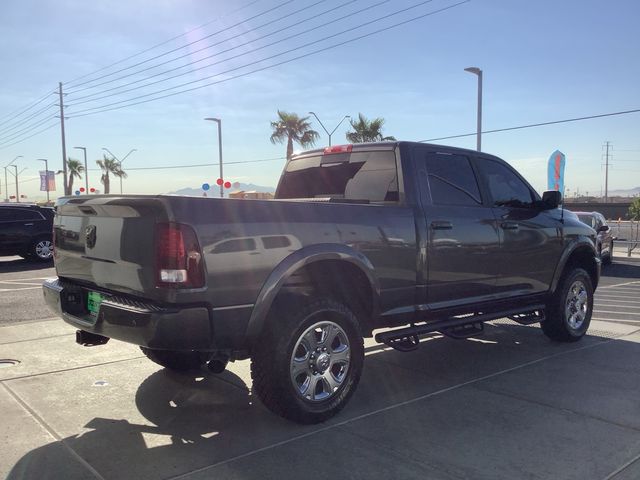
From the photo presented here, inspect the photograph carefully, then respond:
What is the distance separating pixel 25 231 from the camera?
14352mm

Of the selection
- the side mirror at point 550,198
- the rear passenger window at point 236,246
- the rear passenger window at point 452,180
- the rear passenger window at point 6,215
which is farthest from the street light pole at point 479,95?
the rear passenger window at point 236,246

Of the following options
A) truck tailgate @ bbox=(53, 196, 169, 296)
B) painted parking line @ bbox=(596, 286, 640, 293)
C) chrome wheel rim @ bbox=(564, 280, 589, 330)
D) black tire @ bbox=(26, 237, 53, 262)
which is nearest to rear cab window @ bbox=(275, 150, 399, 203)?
truck tailgate @ bbox=(53, 196, 169, 296)

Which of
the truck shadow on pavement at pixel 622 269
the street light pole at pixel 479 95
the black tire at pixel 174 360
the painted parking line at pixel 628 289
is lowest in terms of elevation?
the truck shadow on pavement at pixel 622 269

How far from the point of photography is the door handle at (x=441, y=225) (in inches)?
180

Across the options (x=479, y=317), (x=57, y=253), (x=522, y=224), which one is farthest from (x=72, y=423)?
(x=522, y=224)

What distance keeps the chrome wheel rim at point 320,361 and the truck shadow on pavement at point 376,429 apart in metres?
0.26

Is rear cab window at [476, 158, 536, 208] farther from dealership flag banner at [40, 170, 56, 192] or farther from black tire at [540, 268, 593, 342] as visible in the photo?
dealership flag banner at [40, 170, 56, 192]

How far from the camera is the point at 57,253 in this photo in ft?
14.6

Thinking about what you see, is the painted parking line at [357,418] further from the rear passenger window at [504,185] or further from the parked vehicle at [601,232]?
the parked vehicle at [601,232]

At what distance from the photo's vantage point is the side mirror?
5.71m

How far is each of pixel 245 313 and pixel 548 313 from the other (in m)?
4.02

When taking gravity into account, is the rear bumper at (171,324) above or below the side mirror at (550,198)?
below

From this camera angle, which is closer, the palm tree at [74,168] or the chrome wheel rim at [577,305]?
the chrome wheel rim at [577,305]

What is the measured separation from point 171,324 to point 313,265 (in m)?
1.14
